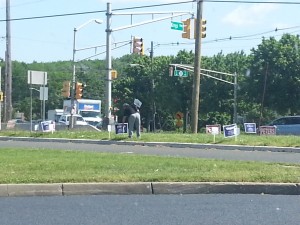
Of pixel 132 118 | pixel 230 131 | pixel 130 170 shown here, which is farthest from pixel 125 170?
pixel 132 118

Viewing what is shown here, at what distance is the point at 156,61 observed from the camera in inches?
2864

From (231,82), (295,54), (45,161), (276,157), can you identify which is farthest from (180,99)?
(45,161)

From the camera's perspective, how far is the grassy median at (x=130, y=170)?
11500 mm

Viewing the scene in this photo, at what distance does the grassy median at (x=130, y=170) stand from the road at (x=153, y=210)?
2.31 feet

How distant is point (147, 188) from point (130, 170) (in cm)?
184

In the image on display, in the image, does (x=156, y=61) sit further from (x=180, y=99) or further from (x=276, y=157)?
(x=276, y=157)

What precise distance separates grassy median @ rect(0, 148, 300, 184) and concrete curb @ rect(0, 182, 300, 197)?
0.94 feet

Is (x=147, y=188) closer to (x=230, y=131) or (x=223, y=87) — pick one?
(x=230, y=131)

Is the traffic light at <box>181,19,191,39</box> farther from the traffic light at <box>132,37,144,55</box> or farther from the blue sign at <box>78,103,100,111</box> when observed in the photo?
the blue sign at <box>78,103,100,111</box>

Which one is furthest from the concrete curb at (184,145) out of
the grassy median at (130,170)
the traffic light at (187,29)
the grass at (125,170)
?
the traffic light at (187,29)

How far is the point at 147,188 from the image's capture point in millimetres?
11055

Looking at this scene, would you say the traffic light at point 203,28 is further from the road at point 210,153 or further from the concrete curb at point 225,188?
the concrete curb at point 225,188

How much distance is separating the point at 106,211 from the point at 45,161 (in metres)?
5.49

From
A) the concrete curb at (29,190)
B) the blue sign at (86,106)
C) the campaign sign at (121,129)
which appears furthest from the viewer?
the blue sign at (86,106)
